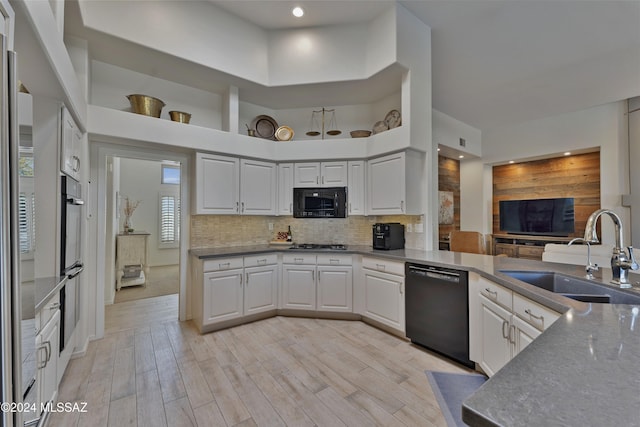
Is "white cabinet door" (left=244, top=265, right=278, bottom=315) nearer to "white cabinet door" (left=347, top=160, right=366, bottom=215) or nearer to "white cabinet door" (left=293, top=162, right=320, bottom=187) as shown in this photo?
"white cabinet door" (left=293, top=162, right=320, bottom=187)

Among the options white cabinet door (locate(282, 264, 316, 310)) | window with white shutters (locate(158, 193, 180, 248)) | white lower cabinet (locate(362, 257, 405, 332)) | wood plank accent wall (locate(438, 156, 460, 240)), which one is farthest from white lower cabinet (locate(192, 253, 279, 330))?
wood plank accent wall (locate(438, 156, 460, 240))

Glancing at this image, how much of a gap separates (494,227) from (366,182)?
4.52m

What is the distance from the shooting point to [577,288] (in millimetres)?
1836

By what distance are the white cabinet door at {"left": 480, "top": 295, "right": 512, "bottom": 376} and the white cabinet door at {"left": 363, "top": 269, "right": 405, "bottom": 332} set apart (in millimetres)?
835

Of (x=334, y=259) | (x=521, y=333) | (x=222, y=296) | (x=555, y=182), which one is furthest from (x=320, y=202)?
(x=555, y=182)

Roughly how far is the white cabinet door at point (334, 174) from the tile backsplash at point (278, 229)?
23.1 inches

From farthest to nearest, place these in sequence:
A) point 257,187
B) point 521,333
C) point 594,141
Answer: point 594,141 < point 257,187 < point 521,333

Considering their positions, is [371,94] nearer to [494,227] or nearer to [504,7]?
[504,7]

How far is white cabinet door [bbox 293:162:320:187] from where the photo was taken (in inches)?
152

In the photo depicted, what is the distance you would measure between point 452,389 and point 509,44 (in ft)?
12.7

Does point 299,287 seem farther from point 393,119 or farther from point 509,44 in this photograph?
point 509,44

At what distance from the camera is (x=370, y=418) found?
176 cm

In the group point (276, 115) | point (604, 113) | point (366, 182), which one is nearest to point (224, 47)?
point (276, 115)

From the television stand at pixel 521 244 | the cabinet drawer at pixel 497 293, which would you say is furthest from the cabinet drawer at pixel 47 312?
the television stand at pixel 521 244
